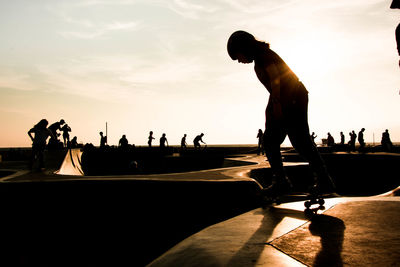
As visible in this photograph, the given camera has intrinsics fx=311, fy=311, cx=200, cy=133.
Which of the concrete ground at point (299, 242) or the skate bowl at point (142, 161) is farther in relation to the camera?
the skate bowl at point (142, 161)

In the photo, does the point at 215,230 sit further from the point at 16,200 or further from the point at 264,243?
the point at 16,200

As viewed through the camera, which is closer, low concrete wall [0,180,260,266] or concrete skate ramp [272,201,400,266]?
concrete skate ramp [272,201,400,266]

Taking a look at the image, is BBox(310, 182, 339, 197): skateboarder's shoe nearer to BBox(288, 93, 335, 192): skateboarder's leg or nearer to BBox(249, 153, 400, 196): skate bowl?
BBox(288, 93, 335, 192): skateboarder's leg

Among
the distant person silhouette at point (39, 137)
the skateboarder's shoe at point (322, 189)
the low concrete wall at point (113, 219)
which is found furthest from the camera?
the distant person silhouette at point (39, 137)

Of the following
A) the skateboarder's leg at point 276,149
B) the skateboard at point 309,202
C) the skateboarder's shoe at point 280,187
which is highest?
the skateboarder's leg at point 276,149

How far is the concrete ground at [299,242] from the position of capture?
1.49 metres

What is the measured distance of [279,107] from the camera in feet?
10.2

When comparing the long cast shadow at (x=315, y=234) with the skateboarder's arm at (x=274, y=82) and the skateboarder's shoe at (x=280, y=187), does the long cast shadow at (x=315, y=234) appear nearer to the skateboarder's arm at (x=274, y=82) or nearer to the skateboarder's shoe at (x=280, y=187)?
the skateboarder's shoe at (x=280, y=187)

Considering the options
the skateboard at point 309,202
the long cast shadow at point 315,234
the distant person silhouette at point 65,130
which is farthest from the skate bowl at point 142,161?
the long cast shadow at point 315,234

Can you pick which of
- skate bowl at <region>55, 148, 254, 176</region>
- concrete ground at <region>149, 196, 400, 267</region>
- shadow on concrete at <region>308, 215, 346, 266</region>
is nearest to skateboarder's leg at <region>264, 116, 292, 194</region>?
concrete ground at <region>149, 196, 400, 267</region>

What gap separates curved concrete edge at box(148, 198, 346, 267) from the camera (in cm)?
149

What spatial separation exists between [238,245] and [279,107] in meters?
1.71

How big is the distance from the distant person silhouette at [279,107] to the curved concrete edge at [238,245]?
697 millimetres

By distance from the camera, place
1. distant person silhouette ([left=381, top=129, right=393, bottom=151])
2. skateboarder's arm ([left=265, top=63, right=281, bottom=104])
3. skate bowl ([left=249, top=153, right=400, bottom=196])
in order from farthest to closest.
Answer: distant person silhouette ([left=381, top=129, right=393, bottom=151]) < skate bowl ([left=249, top=153, right=400, bottom=196]) < skateboarder's arm ([left=265, top=63, right=281, bottom=104])
